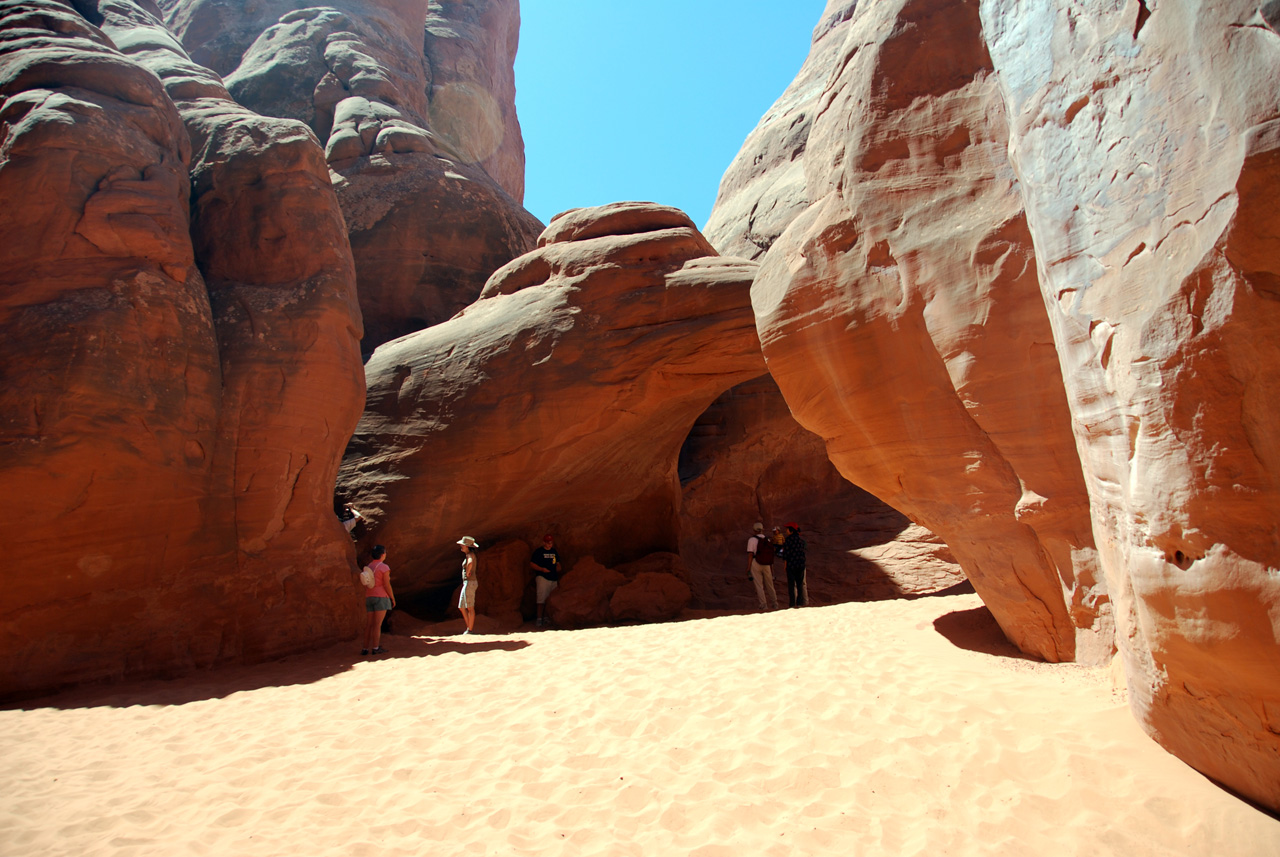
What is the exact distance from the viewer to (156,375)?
6.89m

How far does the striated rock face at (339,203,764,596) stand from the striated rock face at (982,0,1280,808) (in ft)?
21.5

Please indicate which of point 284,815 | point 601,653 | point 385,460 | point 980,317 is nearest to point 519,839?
point 284,815

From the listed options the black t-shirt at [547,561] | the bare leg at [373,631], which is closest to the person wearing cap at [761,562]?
the black t-shirt at [547,561]

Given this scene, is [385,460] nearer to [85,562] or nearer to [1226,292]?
[85,562]

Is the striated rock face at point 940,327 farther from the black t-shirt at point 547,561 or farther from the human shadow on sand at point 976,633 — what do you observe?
the black t-shirt at point 547,561

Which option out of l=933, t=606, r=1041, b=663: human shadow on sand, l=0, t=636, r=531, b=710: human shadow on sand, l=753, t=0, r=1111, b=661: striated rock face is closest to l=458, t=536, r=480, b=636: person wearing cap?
l=0, t=636, r=531, b=710: human shadow on sand

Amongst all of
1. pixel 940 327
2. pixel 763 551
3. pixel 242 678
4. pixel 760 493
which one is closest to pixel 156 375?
pixel 242 678

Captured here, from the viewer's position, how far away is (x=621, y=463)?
11.2m

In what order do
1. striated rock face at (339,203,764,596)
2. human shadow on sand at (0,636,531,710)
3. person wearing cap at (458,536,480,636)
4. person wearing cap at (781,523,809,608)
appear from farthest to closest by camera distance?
person wearing cap at (781,523,809,608) < striated rock face at (339,203,764,596) < person wearing cap at (458,536,480,636) < human shadow on sand at (0,636,531,710)

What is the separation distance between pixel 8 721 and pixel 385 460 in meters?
5.09

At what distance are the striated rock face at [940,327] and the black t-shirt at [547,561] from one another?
198 inches

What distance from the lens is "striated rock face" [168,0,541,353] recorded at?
14.1m

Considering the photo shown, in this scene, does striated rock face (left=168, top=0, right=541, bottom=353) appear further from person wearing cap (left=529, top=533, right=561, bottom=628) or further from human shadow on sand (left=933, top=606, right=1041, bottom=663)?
human shadow on sand (left=933, top=606, right=1041, bottom=663)

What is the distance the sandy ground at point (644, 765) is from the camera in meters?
3.14
